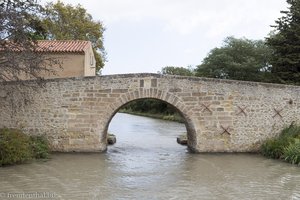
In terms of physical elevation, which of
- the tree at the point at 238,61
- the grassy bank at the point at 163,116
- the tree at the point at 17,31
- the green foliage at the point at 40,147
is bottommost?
the green foliage at the point at 40,147

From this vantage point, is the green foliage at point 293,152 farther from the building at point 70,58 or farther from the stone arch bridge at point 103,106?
Result: the building at point 70,58

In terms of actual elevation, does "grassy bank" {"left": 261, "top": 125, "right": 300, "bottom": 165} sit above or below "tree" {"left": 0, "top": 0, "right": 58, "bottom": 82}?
below

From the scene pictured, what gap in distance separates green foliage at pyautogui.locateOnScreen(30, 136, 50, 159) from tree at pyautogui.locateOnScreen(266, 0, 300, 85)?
13.4 m

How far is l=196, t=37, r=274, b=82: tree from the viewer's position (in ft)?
124

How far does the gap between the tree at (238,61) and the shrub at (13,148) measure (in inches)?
1018

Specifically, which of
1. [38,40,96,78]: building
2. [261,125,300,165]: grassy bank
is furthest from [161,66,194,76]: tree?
[261,125,300,165]: grassy bank

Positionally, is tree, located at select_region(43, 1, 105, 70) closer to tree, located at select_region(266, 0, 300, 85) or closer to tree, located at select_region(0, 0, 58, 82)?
tree, located at select_region(266, 0, 300, 85)

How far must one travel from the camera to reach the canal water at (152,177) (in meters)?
10.2

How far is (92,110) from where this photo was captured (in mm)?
16625

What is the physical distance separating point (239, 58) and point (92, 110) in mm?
25816

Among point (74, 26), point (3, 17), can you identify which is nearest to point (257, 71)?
point (74, 26)

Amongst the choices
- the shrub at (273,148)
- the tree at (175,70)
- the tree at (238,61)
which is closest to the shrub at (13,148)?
the shrub at (273,148)

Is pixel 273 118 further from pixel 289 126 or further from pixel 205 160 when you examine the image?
pixel 205 160

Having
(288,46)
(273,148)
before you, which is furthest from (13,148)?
(288,46)
